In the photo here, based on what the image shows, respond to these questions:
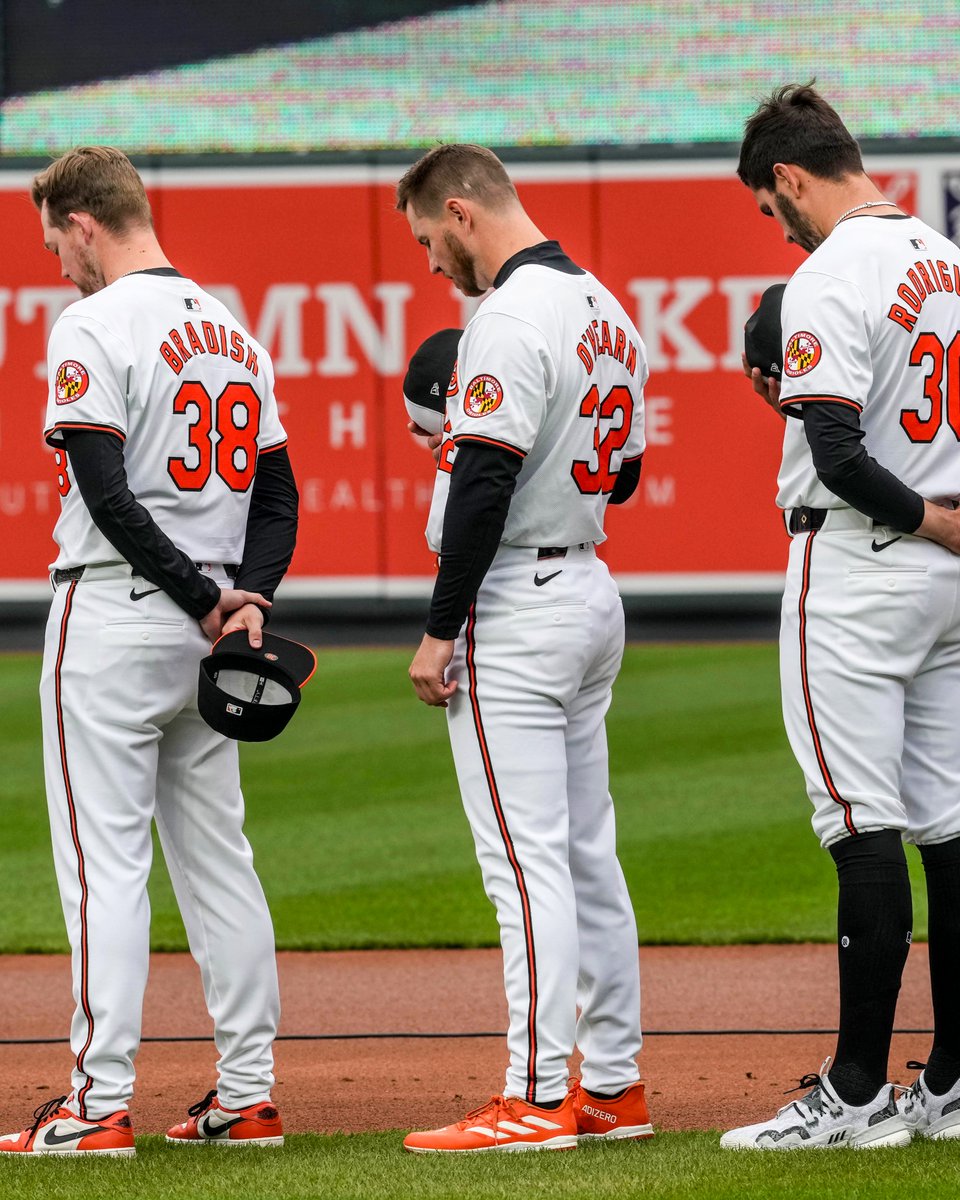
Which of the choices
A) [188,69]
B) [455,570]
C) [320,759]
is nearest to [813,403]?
[455,570]

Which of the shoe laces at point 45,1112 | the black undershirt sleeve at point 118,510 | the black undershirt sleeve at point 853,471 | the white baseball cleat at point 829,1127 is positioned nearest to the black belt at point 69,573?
the black undershirt sleeve at point 118,510

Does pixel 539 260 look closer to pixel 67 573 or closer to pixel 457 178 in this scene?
pixel 457 178

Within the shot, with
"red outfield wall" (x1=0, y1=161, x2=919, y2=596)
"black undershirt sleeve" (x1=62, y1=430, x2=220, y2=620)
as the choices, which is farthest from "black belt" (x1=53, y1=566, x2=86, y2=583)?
"red outfield wall" (x1=0, y1=161, x2=919, y2=596)

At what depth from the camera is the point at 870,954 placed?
3.27 meters

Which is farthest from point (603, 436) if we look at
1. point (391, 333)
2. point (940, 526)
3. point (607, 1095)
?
point (391, 333)

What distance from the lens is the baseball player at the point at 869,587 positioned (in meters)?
3.27

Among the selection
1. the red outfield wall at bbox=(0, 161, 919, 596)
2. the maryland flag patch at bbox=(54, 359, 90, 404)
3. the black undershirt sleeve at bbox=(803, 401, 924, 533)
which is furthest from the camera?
the red outfield wall at bbox=(0, 161, 919, 596)

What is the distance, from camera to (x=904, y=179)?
14930mm

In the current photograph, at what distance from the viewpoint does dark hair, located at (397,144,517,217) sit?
3451 millimetres

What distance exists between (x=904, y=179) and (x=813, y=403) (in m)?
A: 12.4

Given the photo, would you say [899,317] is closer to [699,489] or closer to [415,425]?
[415,425]

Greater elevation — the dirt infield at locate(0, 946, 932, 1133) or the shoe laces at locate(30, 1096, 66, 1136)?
the shoe laces at locate(30, 1096, 66, 1136)

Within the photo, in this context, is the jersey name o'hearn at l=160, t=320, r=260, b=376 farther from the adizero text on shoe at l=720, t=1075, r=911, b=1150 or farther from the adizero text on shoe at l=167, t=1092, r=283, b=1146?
the adizero text on shoe at l=720, t=1075, r=911, b=1150

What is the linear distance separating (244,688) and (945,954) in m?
1.44
